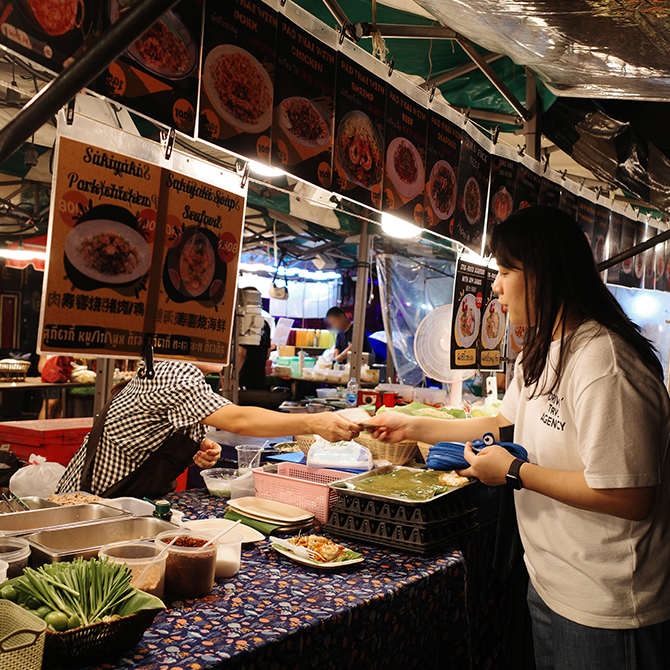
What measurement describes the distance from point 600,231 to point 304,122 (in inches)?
168

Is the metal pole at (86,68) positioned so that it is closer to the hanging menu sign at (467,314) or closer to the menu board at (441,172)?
the menu board at (441,172)

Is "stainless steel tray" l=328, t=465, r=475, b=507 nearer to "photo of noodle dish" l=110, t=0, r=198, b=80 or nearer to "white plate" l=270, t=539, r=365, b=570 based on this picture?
"white plate" l=270, t=539, r=365, b=570

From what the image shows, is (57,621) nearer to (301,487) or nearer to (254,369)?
(301,487)

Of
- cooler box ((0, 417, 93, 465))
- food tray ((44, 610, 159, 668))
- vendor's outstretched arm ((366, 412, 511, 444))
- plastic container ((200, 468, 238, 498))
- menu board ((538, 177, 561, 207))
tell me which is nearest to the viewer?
food tray ((44, 610, 159, 668))

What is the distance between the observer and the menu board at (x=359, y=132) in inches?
124

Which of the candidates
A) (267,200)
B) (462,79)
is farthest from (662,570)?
(267,200)

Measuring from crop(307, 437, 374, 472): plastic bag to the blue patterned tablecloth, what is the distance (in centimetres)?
57

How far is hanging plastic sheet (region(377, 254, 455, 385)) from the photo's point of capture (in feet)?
30.0

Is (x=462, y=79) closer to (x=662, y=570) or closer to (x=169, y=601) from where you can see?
(x=662, y=570)

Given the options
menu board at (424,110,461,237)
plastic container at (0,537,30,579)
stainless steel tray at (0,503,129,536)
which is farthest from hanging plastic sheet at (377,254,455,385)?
plastic container at (0,537,30,579)

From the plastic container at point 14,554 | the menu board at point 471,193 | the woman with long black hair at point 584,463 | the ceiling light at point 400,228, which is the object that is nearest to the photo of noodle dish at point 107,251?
the plastic container at point 14,554

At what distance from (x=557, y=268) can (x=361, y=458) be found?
5.00ft

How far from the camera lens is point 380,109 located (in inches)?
136

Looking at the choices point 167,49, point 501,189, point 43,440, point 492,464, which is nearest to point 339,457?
point 492,464
